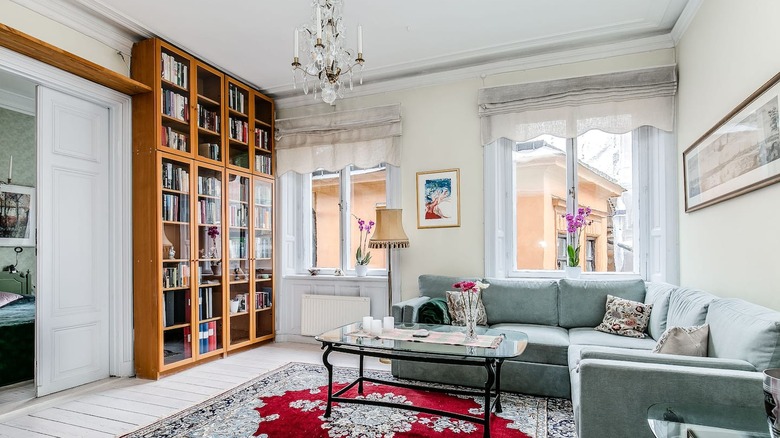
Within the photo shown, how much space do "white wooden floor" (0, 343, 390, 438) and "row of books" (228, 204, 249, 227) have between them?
1.38 meters

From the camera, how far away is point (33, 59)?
319cm

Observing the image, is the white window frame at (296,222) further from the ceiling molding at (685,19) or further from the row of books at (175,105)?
the ceiling molding at (685,19)

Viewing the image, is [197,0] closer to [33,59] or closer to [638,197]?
[33,59]

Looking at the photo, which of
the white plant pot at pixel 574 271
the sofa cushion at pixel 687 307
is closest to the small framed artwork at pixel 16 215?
the white plant pot at pixel 574 271

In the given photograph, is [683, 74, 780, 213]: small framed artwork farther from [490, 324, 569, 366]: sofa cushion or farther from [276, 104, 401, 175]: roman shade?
[276, 104, 401, 175]: roman shade

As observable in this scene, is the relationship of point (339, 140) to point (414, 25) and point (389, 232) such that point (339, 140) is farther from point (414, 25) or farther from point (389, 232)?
point (414, 25)

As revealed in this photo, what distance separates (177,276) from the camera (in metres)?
3.98

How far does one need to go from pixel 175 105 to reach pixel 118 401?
8.12 ft

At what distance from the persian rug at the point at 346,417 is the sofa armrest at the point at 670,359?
757 mm

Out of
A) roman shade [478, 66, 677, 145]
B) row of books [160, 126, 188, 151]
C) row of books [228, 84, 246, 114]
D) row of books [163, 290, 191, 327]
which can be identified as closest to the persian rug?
row of books [163, 290, 191, 327]

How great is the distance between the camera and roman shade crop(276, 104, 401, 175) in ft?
15.5

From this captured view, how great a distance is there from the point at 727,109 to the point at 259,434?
3396 mm

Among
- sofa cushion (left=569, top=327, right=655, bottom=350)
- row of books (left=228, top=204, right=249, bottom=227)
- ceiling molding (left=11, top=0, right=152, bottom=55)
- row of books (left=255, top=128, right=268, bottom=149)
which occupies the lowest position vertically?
sofa cushion (left=569, top=327, right=655, bottom=350)

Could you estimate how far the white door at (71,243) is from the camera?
3.37 meters
